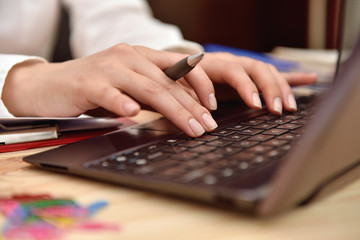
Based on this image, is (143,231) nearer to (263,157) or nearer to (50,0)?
(263,157)

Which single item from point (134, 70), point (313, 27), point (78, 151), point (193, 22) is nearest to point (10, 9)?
point (134, 70)

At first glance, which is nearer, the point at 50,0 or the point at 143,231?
the point at 143,231

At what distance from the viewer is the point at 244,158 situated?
1.05 ft

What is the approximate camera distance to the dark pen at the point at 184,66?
454mm

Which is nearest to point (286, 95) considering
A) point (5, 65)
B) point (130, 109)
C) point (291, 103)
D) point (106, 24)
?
point (291, 103)

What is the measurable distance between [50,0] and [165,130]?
0.78 metres

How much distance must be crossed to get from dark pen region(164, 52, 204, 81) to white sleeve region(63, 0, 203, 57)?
0.54 meters

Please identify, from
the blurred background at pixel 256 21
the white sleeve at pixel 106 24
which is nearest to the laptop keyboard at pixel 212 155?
the white sleeve at pixel 106 24

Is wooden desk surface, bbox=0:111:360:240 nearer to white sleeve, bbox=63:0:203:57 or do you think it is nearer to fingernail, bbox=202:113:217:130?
fingernail, bbox=202:113:217:130

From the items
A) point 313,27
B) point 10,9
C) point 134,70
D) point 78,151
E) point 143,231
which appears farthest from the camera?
point 313,27

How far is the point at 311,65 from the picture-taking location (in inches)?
41.9

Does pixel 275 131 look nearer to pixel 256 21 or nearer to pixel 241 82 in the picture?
pixel 241 82

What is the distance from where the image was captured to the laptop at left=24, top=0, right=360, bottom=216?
0.76 ft

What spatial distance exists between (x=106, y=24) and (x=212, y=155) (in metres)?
0.87
